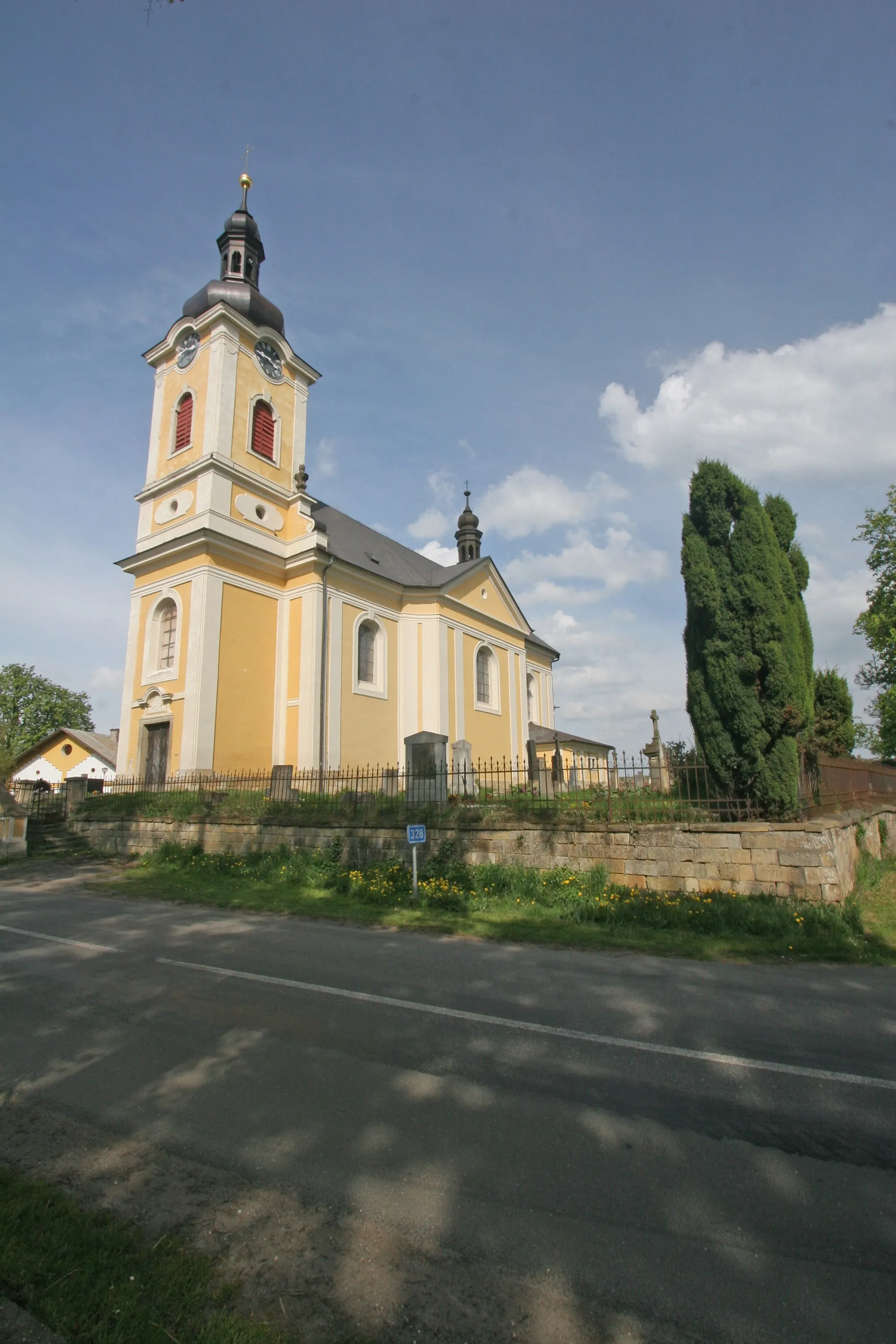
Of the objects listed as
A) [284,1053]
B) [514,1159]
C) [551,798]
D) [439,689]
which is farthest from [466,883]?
[439,689]

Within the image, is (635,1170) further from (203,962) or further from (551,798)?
(551,798)

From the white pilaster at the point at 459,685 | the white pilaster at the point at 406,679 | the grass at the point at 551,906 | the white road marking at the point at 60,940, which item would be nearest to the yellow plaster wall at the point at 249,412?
the white pilaster at the point at 406,679

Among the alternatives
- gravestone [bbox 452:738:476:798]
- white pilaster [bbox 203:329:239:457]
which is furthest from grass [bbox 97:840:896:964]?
white pilaster [bbox 203:329:239:457]

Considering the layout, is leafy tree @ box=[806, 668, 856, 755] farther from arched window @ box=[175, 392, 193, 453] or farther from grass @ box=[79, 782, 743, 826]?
arched window @ box=[175, 392, 193, 453]

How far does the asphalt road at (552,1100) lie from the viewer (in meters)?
2.44

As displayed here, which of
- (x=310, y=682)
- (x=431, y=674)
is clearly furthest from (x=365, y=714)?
(x=431, y=674)

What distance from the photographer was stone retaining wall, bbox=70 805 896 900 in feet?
27.8

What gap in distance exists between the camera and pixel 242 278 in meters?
24.4

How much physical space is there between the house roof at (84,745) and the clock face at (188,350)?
23217 mm

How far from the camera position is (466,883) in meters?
10.3

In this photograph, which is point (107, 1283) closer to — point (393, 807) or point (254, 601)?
point (393, 807)

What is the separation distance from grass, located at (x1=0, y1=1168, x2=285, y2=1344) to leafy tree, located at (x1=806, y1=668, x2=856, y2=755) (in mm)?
18641

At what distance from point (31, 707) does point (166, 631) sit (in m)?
37.1

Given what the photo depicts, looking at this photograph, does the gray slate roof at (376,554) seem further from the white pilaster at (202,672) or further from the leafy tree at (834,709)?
the leafy tree at (834,709)
